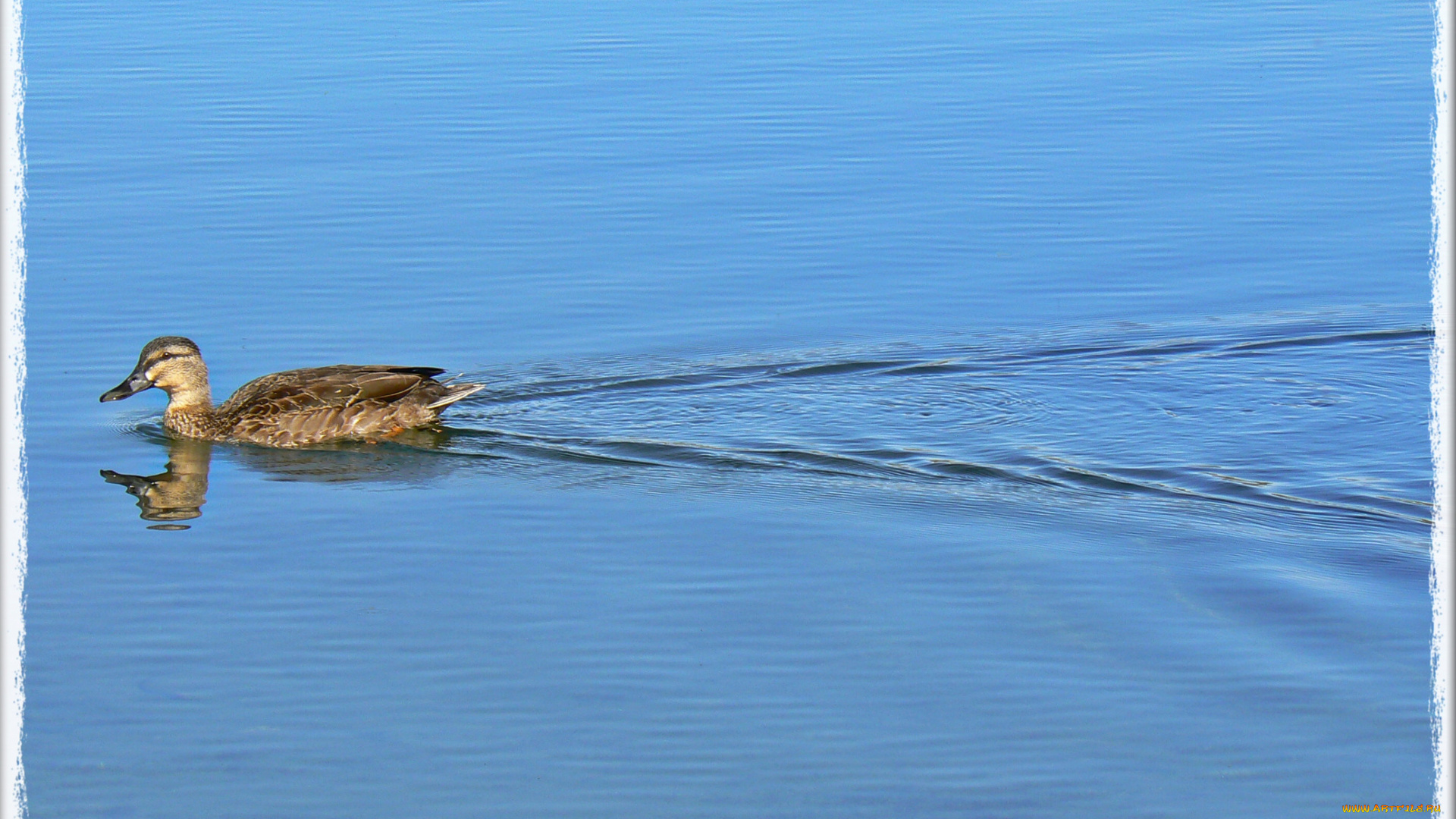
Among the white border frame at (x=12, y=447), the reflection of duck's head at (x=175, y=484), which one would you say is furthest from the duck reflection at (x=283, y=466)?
the white border frame at (x=12, y=447)

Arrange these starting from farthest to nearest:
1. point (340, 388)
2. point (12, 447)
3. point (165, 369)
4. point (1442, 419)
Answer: point (165, 369)
point (340, 388)
point (12, 447)
point (1442, 419)

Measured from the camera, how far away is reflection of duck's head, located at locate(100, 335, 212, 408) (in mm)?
10656

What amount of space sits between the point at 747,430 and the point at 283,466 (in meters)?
2.39

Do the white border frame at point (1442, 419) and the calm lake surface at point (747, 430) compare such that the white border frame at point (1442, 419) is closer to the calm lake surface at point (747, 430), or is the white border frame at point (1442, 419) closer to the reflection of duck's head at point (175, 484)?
the calm lake surface at point (747, 430)

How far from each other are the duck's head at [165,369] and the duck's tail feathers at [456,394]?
4.34 ft

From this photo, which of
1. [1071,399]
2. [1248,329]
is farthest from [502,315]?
Answer: [1248,329]

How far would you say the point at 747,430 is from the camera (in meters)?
10.2

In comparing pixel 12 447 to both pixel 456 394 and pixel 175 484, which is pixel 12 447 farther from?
pixel 456 394

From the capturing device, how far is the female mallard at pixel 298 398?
412 inches

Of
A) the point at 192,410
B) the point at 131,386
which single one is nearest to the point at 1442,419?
the point at 192,410

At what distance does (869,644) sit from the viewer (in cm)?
746

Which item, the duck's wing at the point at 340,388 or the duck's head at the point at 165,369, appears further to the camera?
the duck's head at the point at 165,369

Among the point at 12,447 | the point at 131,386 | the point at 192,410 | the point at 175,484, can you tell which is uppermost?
the point at 131,386

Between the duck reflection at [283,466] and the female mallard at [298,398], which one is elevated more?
the female mallard at [298,398]
